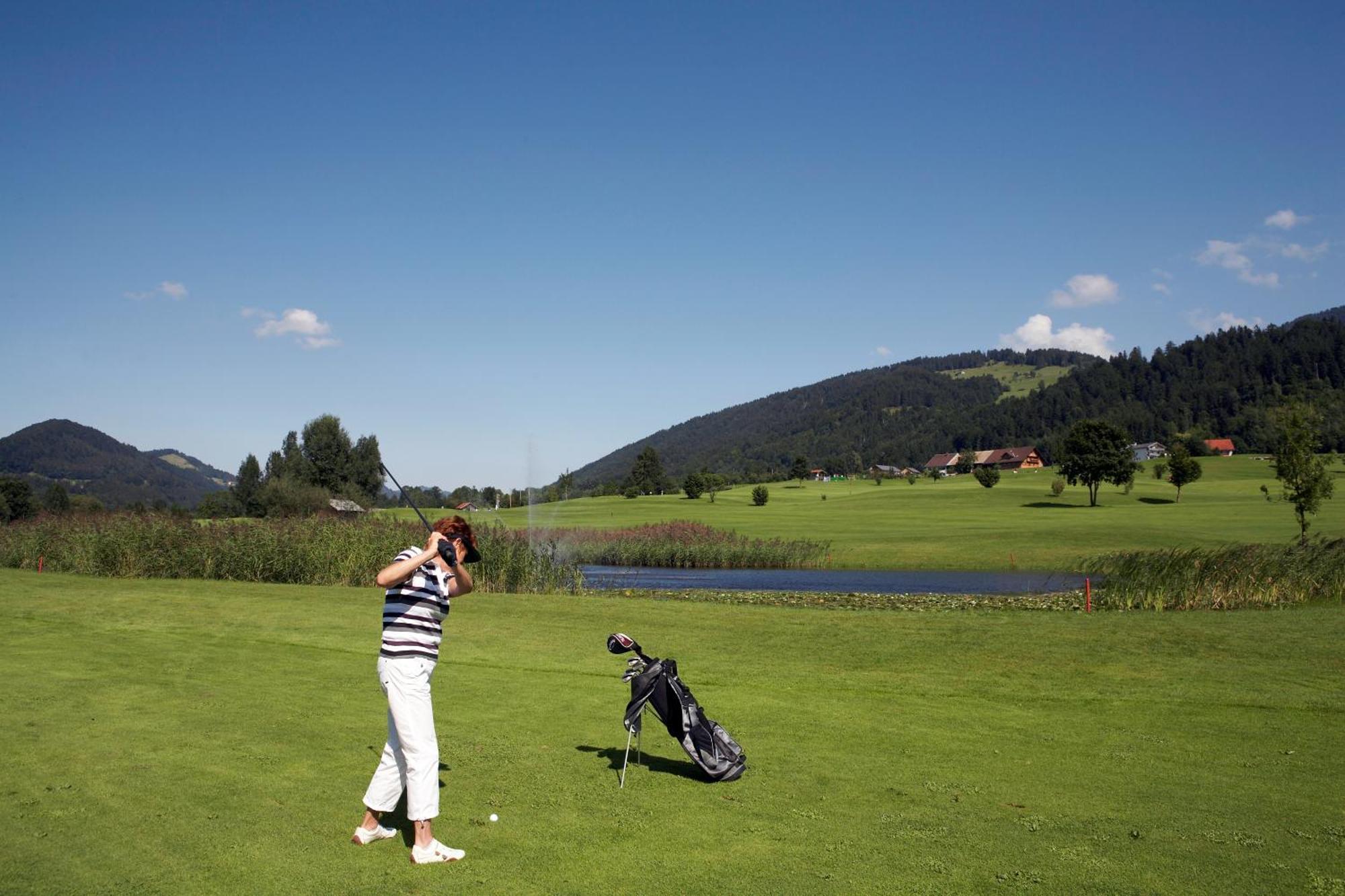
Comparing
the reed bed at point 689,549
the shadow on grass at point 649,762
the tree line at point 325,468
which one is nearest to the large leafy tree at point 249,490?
the tree line at point 325,468

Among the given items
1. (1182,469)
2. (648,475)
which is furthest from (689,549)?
(648,475)

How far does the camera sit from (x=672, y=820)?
23.4ft

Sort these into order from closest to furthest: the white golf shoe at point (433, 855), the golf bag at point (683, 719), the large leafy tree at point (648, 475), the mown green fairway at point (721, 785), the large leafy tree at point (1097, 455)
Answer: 1. the mown green fairway at point (721, 785)
2. the white golf shoe at point (433, 855)
3. the golf bag at point (683, 719)
4. the large leafy tree at point (1097, 455)
5. the large leafy tree at point (648, 475)

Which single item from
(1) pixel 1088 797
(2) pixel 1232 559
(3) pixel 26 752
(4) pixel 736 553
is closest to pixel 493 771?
(3) pixel 26 752

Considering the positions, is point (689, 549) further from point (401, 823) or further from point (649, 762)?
point (401, 823)

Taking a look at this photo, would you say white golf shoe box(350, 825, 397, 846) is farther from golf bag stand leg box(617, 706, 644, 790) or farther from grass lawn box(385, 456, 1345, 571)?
grass lawn box(385, 456, 1345, 571)

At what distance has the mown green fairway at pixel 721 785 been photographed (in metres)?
6.05

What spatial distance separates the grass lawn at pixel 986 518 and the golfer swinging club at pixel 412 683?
33.9 meters

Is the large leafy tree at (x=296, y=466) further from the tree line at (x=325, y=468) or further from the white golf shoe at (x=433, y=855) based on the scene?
the white golf shoe at (x=433, y=855)

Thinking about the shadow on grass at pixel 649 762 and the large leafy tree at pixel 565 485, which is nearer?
the shadow on grass at pixel 649 762

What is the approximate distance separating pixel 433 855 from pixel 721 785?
269cm

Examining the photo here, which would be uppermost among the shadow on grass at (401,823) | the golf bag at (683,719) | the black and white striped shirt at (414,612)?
the black and white striped shirt at (414,612)

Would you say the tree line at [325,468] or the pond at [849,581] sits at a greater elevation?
the tree line at [325,468]

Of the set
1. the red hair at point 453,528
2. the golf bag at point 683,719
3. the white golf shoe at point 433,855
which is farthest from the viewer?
the golf bag at point 683,719
